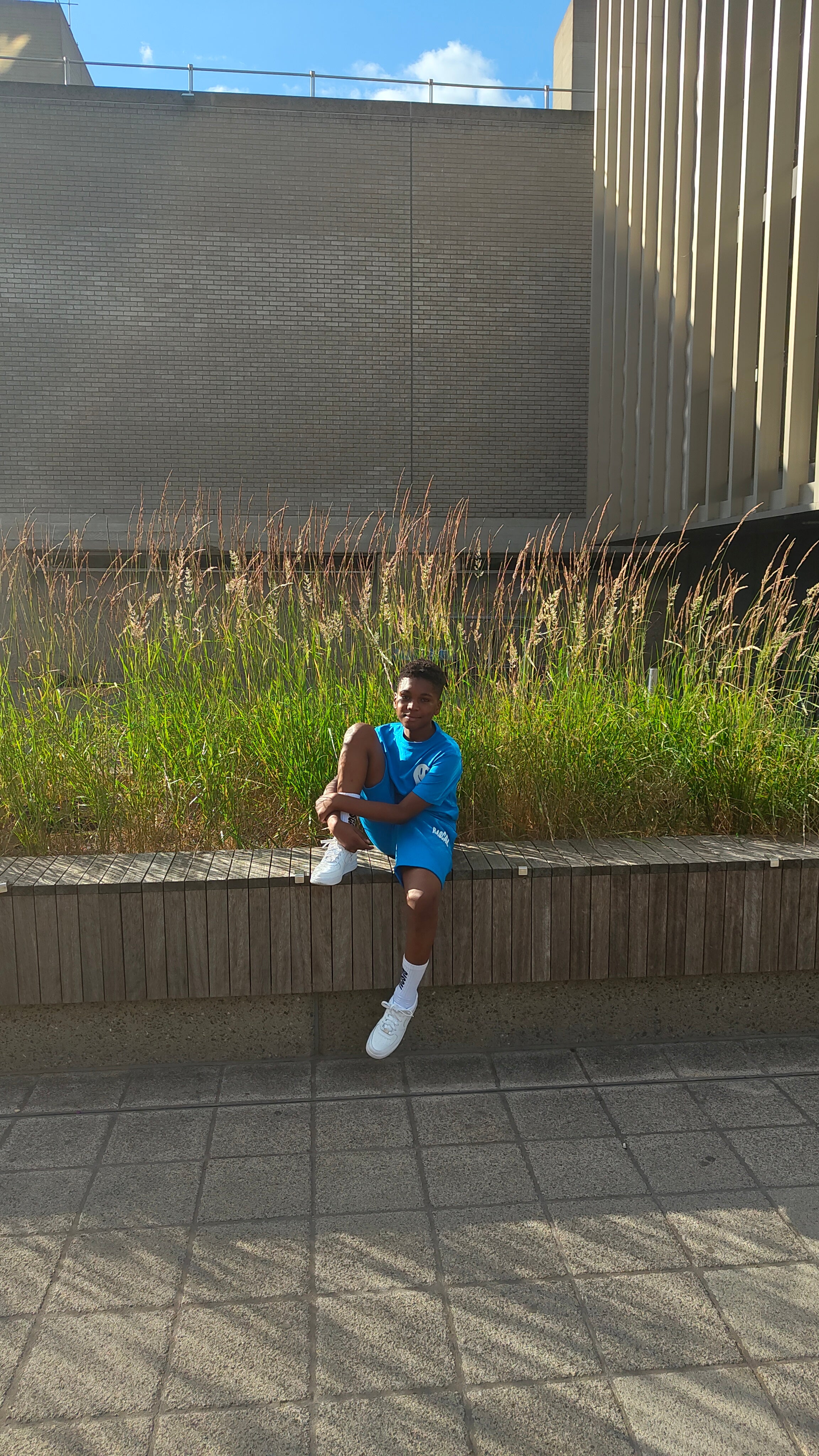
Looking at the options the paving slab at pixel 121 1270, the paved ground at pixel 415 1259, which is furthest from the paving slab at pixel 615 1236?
the paving slab at pixel 121 1270

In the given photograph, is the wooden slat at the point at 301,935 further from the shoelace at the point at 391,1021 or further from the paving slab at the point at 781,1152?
the paving slab at the point at 781,1152

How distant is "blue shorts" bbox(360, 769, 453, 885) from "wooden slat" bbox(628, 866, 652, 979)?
566 mm

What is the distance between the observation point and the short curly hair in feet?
9.37

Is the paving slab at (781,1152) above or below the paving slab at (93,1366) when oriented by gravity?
below

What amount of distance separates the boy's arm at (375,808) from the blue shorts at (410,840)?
26 mm

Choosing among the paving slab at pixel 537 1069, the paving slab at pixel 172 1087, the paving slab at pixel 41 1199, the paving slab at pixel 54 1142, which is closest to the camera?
the paving slab at pixel 41 1199

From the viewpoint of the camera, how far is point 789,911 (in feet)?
9.74

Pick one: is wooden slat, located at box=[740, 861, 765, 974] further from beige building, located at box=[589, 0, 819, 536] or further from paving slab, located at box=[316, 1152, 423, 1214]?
beige building, located at box=[589, 0, 819, 536]

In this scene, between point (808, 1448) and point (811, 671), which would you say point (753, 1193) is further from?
point (811, 671)

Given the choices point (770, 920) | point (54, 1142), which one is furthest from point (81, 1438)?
point (770, 920)

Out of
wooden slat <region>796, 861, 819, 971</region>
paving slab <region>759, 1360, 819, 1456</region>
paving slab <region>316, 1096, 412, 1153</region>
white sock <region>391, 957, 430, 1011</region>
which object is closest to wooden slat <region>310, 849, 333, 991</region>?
white sock <region>391, 957, 430, 1011</region>

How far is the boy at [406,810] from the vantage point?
2.71 m

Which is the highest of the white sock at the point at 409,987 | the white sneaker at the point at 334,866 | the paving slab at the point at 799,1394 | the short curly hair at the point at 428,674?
the short curly hair at the point at 428,674

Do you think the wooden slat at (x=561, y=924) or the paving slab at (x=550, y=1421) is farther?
the wooden slat at (x=561, y=924)
